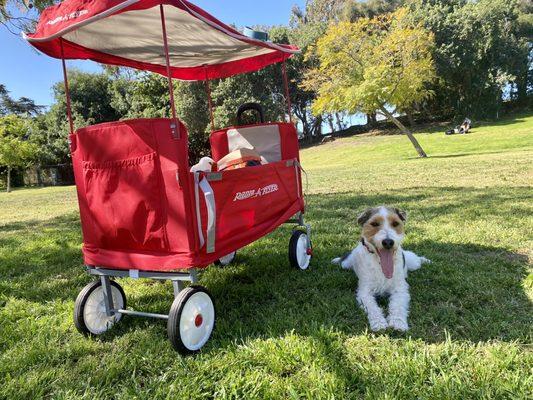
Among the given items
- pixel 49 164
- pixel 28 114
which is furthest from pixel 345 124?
pixel 28 114

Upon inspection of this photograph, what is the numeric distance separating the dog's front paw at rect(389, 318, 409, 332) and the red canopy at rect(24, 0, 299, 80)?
236 centimetres

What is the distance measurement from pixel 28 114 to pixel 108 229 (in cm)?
4179

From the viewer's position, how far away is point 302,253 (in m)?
4.09

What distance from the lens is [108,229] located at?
282 centimetres

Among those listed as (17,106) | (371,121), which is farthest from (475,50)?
(17,106)

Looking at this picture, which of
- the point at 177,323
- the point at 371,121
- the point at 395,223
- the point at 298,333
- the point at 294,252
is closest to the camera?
the point at 177,323

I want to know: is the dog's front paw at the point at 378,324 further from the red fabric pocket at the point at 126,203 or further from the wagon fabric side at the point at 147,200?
the red fabric pocket at the point at 126,203

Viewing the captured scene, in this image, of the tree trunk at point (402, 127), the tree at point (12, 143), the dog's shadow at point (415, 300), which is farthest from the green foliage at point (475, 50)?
the dog's shadow at point (415, 300)

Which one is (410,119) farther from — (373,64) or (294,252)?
(294,252)

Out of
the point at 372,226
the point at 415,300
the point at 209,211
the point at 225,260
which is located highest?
the point at 209,211

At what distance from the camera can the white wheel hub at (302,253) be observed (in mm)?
4012

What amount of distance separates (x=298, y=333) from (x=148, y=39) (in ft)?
9.51

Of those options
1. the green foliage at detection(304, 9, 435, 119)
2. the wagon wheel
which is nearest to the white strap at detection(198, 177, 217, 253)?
the wagon wheel

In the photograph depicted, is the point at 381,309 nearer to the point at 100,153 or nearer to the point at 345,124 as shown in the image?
the point at 100,153
